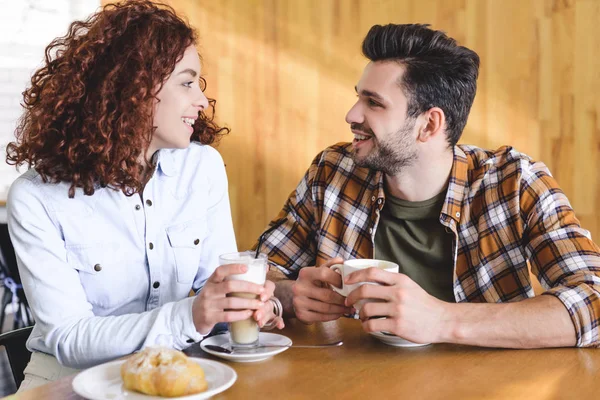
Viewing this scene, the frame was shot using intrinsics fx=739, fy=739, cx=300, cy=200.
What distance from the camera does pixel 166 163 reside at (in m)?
1.73

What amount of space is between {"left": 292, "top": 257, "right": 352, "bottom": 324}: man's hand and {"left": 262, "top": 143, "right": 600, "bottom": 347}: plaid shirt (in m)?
0.40

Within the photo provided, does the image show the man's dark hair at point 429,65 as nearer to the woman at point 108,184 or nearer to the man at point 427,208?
the man at point 427,208

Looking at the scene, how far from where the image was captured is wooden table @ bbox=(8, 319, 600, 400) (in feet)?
3.64

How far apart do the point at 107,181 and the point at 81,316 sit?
0.30 metres

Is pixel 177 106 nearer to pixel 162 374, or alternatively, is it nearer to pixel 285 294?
pixel 285 294

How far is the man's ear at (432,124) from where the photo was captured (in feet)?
6.25

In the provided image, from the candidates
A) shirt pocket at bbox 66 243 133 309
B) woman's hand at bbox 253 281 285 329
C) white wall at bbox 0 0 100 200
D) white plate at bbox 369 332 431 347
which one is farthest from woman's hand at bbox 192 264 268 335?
white wall at bbox 0 0 100 200

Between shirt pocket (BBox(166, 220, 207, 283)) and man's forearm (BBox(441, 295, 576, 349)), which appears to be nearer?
man's forearm (BBox(441, 295, 576, 349))

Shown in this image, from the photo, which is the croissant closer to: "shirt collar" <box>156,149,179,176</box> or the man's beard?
"shirt collar" <box>156,149,179,176</box>

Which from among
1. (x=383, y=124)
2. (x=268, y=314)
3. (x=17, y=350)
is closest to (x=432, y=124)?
(x=383, y=124)

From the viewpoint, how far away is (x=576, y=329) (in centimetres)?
134

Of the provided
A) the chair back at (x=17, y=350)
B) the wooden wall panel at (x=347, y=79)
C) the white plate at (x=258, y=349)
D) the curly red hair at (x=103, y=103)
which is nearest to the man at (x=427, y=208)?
the white plate at (x=258, y=349)

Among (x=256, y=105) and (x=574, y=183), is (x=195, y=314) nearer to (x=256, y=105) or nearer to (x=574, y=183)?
(x=574, y=183)

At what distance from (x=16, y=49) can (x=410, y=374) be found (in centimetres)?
284
